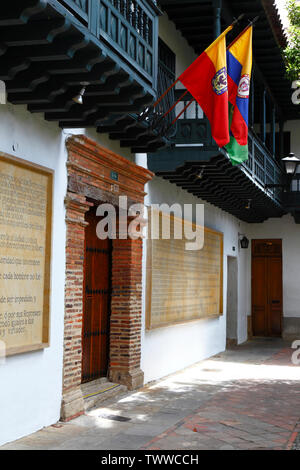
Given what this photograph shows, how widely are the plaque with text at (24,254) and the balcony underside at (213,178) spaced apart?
3614 mm

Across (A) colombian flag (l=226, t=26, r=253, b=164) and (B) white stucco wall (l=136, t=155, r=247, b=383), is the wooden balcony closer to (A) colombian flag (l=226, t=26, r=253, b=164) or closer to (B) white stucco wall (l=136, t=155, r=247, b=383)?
(B) white stucco wall (l=136, t=155, r=247, b=383)

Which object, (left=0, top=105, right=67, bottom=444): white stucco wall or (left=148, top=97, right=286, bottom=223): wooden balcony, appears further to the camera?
(left=148, top=97, right=286, bottom=223): wooden balcony

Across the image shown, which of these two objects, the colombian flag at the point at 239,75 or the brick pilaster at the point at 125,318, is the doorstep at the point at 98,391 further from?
the colombian flag at the point at 239,75

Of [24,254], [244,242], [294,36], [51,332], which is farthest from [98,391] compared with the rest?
[244,242]

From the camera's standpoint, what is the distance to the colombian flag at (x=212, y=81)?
8180 mm

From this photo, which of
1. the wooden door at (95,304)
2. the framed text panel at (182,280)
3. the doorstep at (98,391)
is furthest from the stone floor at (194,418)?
the framed text panel at (182,280)

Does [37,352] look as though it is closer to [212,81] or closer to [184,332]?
[212,81]

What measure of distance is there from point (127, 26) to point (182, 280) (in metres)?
6.99

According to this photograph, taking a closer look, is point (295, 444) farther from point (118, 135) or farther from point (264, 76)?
point (264, 76)

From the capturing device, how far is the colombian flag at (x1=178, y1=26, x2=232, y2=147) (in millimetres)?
8180

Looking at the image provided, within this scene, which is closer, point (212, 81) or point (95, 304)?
point (212, 81)

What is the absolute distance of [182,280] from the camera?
12.6m

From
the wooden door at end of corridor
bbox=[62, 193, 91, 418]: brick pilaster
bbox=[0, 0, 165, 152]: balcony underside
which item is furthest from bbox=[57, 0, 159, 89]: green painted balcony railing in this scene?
the wooden door at end of corridor

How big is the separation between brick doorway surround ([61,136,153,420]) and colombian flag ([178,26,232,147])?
151cm
